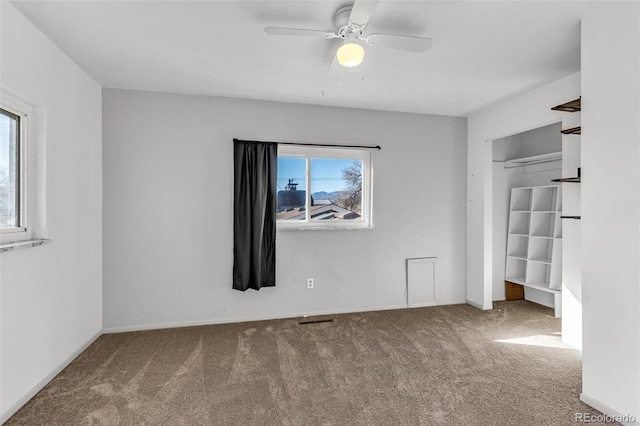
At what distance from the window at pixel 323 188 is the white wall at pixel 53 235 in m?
1.82

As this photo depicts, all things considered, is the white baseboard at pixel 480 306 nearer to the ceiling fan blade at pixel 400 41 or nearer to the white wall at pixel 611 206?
the white wall at pixel 611 206

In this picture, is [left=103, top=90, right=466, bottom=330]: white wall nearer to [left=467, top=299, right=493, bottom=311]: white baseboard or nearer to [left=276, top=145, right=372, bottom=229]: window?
[left=276, top=145, right=372, bottom=229]: window

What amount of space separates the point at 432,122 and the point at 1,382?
452cm

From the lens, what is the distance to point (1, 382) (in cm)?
188

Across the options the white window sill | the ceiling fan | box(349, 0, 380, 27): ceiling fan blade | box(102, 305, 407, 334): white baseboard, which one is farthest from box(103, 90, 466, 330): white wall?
box(349, 0, 380, 27): ceiling fan blade

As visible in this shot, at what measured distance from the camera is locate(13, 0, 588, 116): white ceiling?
1.99 meters

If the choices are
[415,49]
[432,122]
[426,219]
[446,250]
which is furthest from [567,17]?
[446,250]

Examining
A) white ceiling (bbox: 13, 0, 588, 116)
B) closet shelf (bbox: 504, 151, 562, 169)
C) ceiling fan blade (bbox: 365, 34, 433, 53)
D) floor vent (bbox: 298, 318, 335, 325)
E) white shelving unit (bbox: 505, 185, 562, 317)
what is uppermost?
white ceiling (bbox: 13, 0, 588, 116)

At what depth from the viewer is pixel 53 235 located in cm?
240

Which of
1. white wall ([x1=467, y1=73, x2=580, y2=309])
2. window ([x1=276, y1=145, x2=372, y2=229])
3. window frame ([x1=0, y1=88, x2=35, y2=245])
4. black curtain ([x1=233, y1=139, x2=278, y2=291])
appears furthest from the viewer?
window ([x1=276, y1=145, x2=372, y2=229])

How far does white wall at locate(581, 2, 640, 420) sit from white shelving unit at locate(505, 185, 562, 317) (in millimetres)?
2009

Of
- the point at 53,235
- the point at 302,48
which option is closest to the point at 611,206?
the point at 302,48

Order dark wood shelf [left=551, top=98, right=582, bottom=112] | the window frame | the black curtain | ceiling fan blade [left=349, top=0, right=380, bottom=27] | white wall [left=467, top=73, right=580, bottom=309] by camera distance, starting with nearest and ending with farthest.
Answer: ceiling fan blade [left=349, top=0, right=380, bottom=27], the window frame, dark wood shelf [left=551, top=98, right=582, bottom=112], the black curtain, white wall [left=467, top=73, right=580, bottom=309]

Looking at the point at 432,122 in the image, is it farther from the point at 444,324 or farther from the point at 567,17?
the point at 444,324
